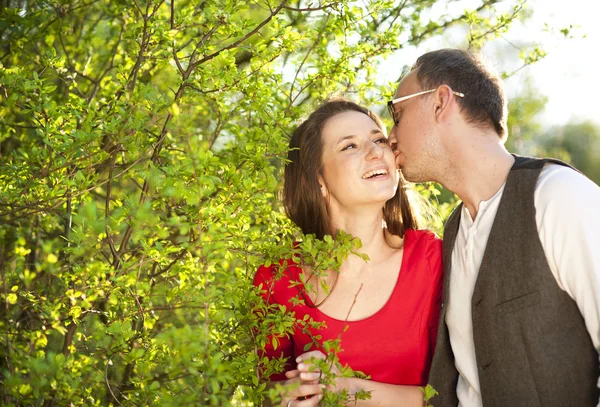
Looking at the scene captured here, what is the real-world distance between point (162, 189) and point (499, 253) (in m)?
1.25

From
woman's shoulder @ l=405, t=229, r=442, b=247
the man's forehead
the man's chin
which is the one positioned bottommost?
woman's shoulder @ l=405, t=229, r=442, b=247

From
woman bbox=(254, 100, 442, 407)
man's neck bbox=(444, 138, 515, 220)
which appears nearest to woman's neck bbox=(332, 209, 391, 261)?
woman bbox=(254, 100, 442, 407)

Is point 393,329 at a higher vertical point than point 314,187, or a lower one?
lower

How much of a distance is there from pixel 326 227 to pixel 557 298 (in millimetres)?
1225

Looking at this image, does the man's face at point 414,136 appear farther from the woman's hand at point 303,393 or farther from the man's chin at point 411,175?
the woman's hand at point 303,393

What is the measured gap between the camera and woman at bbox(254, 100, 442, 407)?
3053 millimetres

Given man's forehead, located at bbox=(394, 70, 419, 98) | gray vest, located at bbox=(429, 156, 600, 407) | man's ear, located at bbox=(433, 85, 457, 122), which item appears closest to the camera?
gray vest, located at bbox=(429, 156, 600, 407)

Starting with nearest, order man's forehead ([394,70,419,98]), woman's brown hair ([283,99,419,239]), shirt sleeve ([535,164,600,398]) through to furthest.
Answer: shirt sleeve ([535,164,600,398]), man's forehead ([394,70,419,98]), woman's brown hair ([283,99,419,239])

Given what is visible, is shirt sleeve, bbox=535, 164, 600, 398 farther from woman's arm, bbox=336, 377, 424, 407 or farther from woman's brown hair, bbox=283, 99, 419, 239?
woman's brown hair, bbox=283, 99, 419, 239

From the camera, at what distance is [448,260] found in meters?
3.01

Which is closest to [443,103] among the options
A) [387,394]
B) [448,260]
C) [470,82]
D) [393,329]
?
[470,82]

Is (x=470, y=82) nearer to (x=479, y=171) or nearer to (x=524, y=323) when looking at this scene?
(x=479, y=171)

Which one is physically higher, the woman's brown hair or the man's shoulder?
the woman's brown hair

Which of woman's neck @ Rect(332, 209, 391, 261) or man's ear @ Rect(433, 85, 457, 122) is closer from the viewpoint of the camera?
man's ear @ Rect(433, 85, 457, 122)
